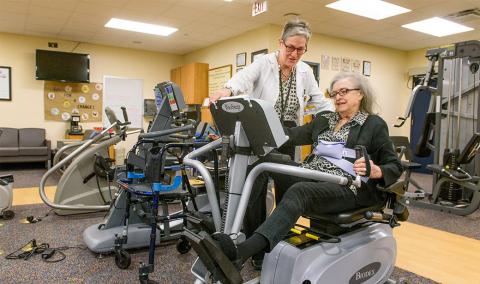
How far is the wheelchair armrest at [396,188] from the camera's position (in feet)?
5.82

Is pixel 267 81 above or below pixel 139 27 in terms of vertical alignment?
below

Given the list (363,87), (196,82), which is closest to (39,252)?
(363,87)

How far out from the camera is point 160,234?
2861mm

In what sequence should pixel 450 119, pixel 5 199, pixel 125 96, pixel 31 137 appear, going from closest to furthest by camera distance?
pixel 5 199, pixel 450 119, pixel 31 137, pixel 125 96

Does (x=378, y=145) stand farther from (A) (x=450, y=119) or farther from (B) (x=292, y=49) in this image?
(A) (x=450, y=119)

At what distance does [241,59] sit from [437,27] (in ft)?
11.9

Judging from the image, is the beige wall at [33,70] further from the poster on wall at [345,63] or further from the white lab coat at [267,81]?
the white lab coat at [267,81]

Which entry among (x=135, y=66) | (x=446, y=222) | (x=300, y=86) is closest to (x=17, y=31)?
(x=135, y=66)

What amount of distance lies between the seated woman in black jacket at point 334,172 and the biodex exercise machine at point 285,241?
0.07 m

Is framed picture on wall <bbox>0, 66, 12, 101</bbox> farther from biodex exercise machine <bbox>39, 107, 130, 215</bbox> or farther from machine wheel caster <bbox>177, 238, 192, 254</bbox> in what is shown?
machine wheel caster <bbox>177, 238, 192, 254</bbox>

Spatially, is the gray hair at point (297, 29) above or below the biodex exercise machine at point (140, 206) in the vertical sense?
above

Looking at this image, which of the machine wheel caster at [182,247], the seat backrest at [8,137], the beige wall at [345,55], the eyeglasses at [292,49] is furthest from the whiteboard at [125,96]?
the eyeglasses at [292,49]

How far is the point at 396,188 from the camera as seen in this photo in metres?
1.79

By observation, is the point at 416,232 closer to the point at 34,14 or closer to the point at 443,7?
the point at 443,7
